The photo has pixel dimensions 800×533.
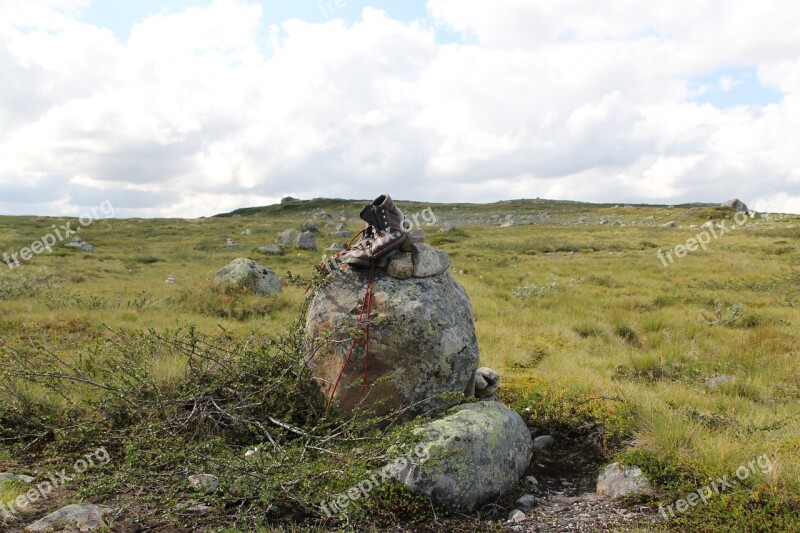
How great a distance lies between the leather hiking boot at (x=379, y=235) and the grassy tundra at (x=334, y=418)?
1.09 meters

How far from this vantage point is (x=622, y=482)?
202 inches

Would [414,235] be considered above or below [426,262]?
above

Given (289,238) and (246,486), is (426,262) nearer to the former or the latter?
(246,486)

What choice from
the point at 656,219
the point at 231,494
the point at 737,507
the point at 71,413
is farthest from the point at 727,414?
the point at 656,219

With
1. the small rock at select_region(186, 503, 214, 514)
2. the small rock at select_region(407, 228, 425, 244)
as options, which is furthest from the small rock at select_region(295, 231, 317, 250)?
the small rock at select_region(186, 503, 214, 514)

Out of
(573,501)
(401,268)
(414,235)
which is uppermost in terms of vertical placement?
(414,235)

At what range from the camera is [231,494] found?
178 inches

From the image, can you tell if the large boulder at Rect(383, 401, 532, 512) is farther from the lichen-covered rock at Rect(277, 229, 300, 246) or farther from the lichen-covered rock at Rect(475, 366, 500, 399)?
the lichen-covered rock at Rect(277, 229, 300, 246)

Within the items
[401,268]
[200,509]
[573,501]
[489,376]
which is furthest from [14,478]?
[489,376]

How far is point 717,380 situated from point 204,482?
8.63 m

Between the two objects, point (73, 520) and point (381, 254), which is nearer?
point (73, 520)

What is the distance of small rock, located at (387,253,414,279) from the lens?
6.70 m

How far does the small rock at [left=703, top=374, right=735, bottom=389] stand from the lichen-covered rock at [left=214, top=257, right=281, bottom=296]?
1300 centimetres

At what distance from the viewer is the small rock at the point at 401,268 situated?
6.70 m
